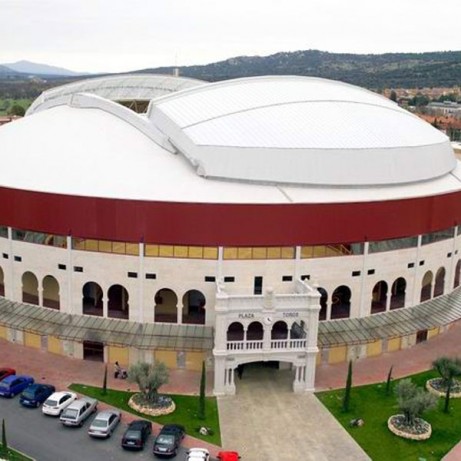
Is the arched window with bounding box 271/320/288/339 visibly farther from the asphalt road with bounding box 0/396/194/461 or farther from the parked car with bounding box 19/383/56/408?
the parked car with bounding box 19/383/56/408

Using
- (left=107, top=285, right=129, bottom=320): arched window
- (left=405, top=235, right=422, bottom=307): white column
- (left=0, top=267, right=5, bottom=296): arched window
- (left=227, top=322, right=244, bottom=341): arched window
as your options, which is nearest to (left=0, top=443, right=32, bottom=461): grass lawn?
(left=107, top=285, right=129, bottom=320): arched window

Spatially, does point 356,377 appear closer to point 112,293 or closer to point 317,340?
point 317,340

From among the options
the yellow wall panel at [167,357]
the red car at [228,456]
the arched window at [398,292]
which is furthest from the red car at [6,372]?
the arched window at [398,292]

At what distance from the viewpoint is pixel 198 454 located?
34406 mm

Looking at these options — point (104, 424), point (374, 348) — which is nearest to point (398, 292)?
point (374, 348)

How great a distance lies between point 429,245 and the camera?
5291cm

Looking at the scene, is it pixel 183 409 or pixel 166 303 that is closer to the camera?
pixel 183 409

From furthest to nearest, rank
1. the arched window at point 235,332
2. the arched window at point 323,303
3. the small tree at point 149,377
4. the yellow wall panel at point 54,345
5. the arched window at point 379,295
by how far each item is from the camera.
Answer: the arched window at point 379,295
the arched window at point 323,303
the yellow wall panel at point 54,345
the arched window at point 235,332
the small tree at point 149,377

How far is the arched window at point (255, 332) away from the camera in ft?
148

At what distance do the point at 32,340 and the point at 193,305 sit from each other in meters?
12.3

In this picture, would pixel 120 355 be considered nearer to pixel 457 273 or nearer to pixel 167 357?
pixel 167 357

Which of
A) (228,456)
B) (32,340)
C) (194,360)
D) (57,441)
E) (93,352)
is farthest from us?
(32,340)

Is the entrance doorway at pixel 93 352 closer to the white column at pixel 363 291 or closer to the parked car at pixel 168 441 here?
the parked car at pixel 168 441

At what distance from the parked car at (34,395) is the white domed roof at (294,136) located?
19579 mm
